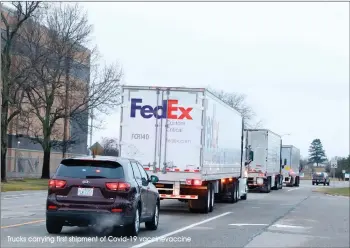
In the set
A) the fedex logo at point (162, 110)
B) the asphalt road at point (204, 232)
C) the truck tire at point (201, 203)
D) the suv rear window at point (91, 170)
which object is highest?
the fedex logo at point (162, 110)

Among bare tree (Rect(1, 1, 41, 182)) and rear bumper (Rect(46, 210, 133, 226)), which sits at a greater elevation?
bare tree (Rect(1, 1, 41, 182))

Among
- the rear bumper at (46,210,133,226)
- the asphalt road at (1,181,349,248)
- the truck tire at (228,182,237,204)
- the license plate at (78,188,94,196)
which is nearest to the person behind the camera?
the asphalt road at (1,181,349,248)

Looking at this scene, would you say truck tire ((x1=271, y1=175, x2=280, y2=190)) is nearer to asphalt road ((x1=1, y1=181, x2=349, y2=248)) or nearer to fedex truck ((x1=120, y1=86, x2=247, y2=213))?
asphalt road ((x1=1, y1=181, x2=349, y2=248))

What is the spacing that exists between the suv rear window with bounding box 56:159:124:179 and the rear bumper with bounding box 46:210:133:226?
0.73 meters

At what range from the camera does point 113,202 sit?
1195cm

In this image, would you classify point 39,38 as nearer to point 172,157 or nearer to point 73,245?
point 172,157

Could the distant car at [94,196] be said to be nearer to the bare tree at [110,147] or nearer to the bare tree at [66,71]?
the bare tree at [66,71]

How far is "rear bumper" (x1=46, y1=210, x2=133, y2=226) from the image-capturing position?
38.9 feet

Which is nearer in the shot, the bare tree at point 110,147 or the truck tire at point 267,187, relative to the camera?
the truck tire at point 267,187

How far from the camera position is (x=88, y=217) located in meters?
11.9

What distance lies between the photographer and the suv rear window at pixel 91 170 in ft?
40.0

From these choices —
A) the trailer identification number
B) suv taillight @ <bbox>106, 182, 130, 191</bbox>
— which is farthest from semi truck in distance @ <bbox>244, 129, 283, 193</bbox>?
suv taillight @ <bbox>106, 182, 130, 191</bbox>

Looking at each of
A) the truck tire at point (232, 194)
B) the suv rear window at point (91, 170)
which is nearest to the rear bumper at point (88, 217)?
the suv rear window at point (91, 170)

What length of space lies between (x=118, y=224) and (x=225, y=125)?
12.5 meters
